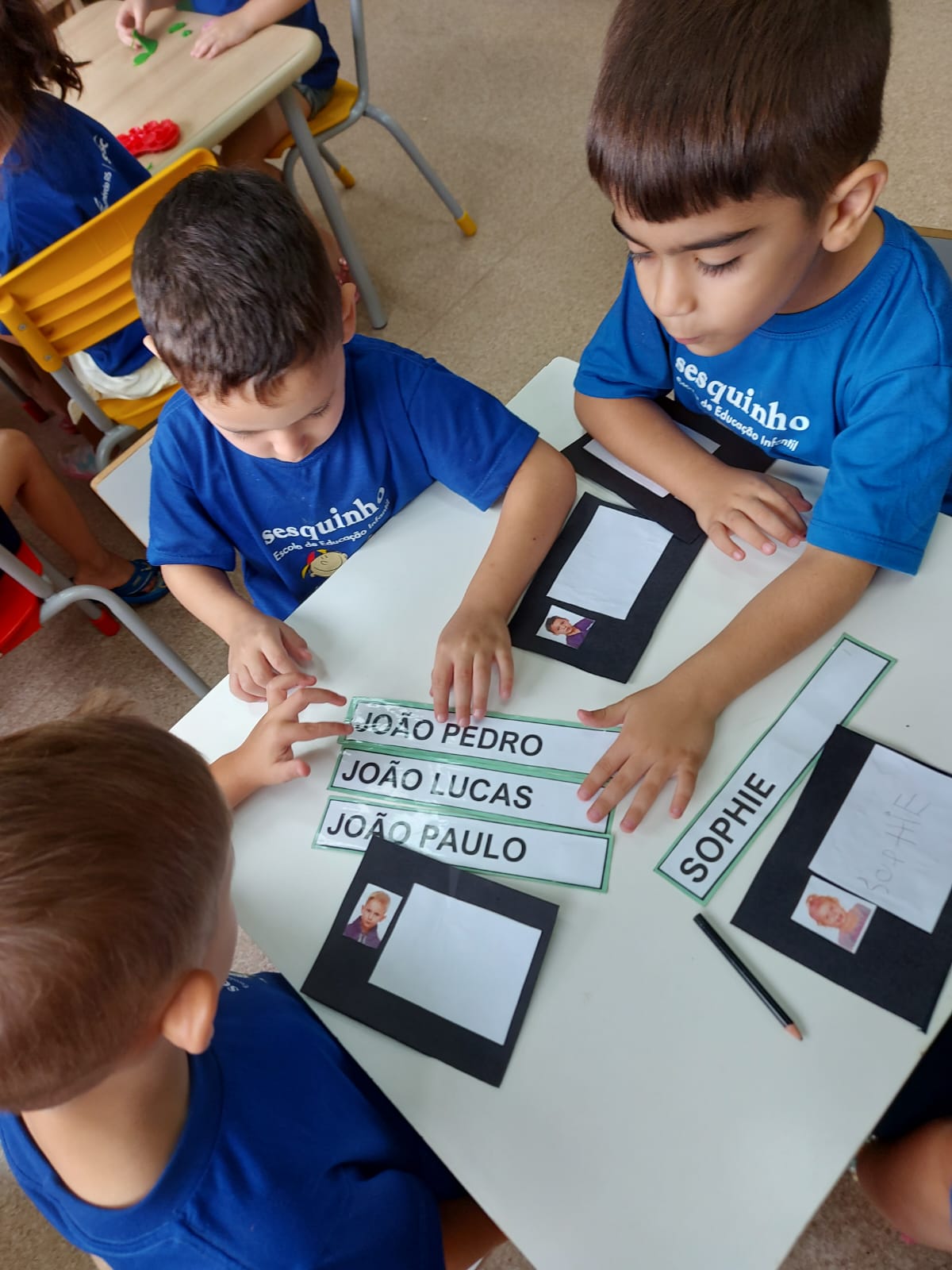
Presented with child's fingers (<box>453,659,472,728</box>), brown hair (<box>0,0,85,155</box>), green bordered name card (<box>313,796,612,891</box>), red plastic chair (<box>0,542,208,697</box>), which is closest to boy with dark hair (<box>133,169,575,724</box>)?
child's fingers (<box>453,659,472,728</box>)

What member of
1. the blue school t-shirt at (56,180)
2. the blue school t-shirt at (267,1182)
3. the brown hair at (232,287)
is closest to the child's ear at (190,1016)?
the blue school t-shirt at (267,1182)

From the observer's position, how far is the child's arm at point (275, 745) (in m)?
0.82

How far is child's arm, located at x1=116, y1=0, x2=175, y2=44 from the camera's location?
1.94 metres

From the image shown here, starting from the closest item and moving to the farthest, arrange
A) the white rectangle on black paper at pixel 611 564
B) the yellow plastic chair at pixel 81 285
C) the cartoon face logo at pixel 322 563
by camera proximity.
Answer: the white rectangle on black paper at pixel 611 564 → the cartoon face logo at pixel 322 563 → the yellow plastic chair at pixel 81 285

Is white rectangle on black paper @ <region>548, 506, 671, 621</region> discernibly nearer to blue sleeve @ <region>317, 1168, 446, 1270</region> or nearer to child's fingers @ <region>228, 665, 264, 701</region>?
child's fingers @ <region>228, 665, 264, 701</region>

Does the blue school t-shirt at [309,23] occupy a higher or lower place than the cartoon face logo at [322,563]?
higher

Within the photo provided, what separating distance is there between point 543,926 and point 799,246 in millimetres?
661

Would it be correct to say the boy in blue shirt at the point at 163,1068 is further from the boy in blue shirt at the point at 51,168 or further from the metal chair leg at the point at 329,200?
the metal chair leg at the point at 329,200

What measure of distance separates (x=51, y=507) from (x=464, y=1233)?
63.7 inches

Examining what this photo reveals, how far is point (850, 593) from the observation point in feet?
2.75

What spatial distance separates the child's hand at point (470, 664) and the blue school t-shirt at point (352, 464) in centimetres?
15

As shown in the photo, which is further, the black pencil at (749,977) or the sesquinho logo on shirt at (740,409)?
the sesquinho logo on shirt at (740,409)

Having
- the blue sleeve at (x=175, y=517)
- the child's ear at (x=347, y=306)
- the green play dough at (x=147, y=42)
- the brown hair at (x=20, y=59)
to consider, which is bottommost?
the blue sleeve at (x=175, y=517)

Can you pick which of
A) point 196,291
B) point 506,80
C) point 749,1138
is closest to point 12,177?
point 196,291
